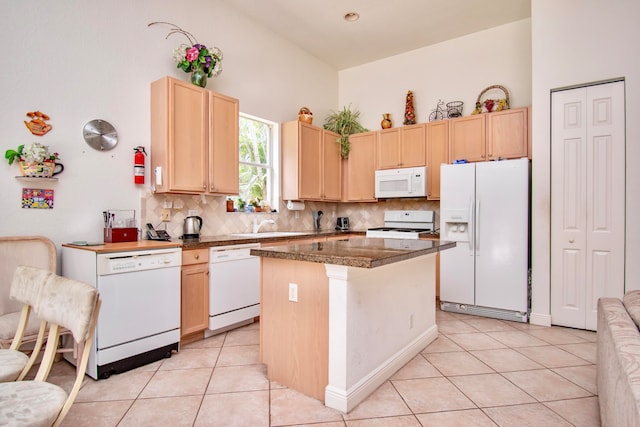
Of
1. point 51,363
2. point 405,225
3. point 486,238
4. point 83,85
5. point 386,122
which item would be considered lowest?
point 51,363

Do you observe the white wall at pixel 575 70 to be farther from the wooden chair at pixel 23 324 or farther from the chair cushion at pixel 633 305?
the wooden chair at pixel 23 324

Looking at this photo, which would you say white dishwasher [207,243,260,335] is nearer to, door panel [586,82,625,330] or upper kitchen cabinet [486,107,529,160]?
upper kitchen cabinet [486,107,529,160]

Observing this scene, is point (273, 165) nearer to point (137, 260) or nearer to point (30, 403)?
point (137, 260)

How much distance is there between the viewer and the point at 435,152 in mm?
4648

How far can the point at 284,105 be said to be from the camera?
4906 mm

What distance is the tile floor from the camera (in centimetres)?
194

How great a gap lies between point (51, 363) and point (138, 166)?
2235 millimetres

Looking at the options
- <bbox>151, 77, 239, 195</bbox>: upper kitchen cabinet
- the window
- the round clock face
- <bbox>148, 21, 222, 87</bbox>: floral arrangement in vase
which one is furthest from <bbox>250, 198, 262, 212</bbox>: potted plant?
the round clock face

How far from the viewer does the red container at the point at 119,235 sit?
2.84 meters

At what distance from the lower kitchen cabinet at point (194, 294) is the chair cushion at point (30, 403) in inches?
65.6

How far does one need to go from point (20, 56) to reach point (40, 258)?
1.47 m

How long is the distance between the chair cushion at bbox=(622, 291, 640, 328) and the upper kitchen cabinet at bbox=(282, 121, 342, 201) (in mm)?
3410

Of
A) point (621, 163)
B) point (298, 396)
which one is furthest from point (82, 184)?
point (621, 163)

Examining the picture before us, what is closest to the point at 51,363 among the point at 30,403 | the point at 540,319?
the point at 30,403
